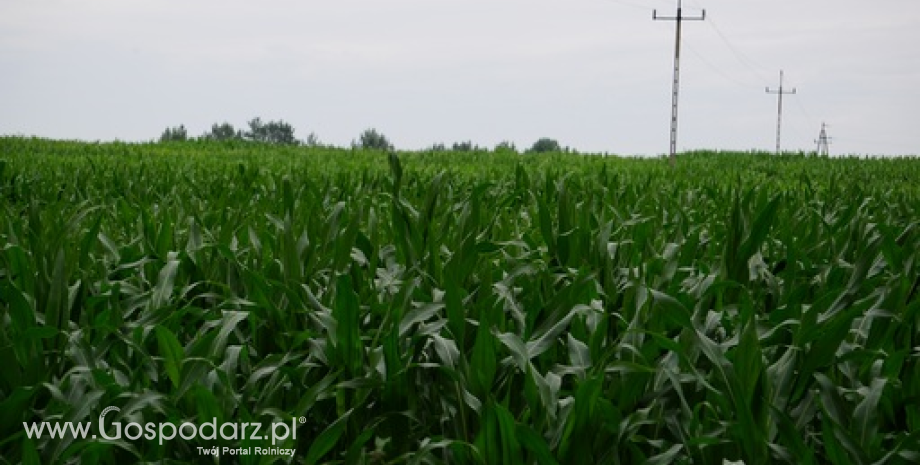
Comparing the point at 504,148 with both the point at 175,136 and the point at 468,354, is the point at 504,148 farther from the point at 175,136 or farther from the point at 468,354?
the point at 468,354

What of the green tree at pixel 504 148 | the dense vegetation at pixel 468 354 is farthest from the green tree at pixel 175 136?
the dense vegetation at pixel 468 354

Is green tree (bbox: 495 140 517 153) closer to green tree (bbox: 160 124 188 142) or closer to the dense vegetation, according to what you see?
green tree (bbox: 160 124 188 142)

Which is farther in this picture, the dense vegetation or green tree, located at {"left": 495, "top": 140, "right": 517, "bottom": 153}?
green tree, located at {"left": 495, "top": 140, "right": 517, "bottom": 153}

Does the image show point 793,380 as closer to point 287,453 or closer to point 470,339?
point 470,339

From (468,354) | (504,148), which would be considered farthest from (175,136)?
(468,354)

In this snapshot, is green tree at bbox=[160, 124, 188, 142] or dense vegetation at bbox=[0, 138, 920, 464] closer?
dense vegetation at bbox=[0, 138, 920, 464]

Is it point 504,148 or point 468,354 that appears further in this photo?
point 504,148

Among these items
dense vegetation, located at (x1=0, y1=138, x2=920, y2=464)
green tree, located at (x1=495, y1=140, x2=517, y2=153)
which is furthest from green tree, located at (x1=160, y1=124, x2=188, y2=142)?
dense vegetation, located at (x1=0, y1=138, x2=920, y2=464)

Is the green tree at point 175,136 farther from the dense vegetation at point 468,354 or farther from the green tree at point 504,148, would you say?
the dense vegetation at point 468,354

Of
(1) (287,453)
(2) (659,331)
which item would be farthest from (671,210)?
(1) (287,453)

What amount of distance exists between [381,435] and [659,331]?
77 centimetres

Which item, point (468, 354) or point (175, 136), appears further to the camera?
point (175, 136)

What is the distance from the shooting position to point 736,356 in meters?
2.22

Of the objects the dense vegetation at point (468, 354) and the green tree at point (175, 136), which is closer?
the dense vegetation at point (468, 354)
